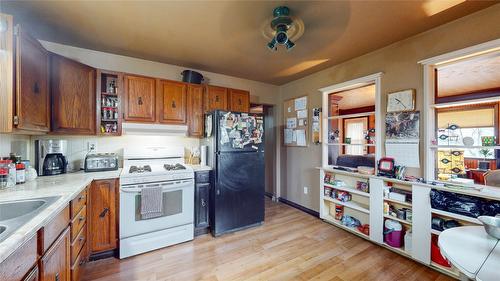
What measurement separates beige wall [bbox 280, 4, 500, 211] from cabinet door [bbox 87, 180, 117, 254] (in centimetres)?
286


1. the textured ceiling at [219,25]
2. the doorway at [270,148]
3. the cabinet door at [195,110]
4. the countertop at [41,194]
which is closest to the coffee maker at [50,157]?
the countertop at [41,194]

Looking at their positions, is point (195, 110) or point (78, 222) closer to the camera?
point (78, 222)

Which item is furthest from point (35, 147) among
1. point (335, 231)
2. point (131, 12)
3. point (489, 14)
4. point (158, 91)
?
point (489, 14)

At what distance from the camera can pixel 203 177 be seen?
261 centimetres

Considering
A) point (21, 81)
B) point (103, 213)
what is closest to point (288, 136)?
point (103, 213)

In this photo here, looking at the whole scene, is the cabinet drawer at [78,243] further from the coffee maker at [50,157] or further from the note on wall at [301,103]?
the note on wall at [301,103]

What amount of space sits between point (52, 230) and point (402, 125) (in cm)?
322

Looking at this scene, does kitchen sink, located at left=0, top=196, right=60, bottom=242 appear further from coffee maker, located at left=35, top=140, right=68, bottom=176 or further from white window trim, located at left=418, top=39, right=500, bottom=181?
white window trim, located at left=418, top=39, right=500, bottom=181

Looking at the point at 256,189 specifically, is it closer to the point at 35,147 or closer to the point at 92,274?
the point at 92,274

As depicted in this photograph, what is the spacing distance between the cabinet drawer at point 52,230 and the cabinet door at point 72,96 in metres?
1.19

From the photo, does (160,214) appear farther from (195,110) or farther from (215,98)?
(215,98)

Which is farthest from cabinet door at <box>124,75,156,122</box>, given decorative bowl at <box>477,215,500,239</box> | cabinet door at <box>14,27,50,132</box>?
decorative bowl at <box>477,215,500,239</box>

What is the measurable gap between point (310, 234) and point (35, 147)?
3.41 m

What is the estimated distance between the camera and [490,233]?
106 centimetres
